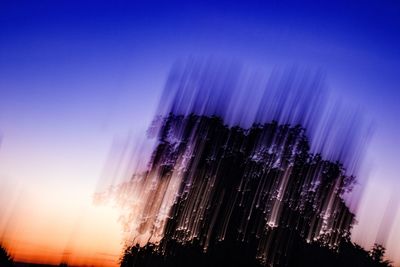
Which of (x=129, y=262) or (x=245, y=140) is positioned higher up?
(x=245, y=140)

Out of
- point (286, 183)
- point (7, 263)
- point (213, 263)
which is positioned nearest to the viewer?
point (213, 263)

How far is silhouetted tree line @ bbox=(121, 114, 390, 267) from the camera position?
763 inches

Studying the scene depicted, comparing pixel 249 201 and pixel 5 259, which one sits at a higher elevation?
pixel 249 201

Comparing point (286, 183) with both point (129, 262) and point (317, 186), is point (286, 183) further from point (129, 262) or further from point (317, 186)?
point (129, 262)

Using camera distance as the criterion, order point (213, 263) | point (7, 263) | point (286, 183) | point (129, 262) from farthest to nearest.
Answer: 1. point (129, 262)
2. point (7, 263)
3. point (286, 183)
4. point (213, 263)

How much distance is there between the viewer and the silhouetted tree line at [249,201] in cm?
1939

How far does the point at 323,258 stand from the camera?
19.7 metres

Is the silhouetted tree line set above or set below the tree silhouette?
above

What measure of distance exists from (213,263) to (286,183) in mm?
5925

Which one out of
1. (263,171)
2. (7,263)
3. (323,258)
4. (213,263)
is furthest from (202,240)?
(7,263)

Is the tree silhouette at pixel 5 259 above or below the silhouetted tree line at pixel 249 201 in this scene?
below

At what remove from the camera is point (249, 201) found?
2025 centimetres

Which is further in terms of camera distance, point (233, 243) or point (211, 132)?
point (211, 132)

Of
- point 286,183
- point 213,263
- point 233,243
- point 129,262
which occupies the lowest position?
Result: point 129,262
